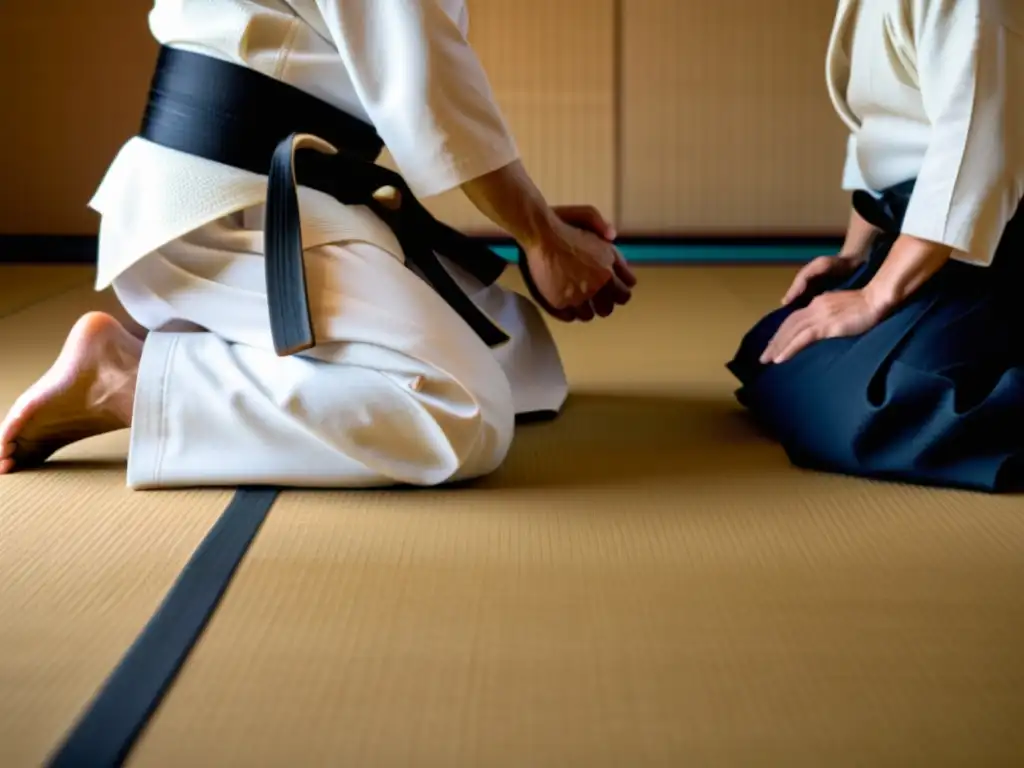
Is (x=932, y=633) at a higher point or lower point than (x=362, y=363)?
lower

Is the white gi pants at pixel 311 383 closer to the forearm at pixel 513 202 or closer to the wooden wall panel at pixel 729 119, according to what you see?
the forearm at pixel 513 202

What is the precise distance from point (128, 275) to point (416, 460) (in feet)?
1.85

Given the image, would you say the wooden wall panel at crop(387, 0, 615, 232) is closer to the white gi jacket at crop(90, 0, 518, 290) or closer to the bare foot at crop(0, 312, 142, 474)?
the white gi jacket at crop(90, 0, 518, 290)

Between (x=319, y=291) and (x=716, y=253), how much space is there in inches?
132

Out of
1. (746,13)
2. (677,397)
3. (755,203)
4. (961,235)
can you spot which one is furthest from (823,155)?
(961,235)

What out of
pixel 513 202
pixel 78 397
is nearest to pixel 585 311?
pixel 513 202

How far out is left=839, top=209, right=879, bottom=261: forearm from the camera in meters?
2.36

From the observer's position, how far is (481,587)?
1569mm

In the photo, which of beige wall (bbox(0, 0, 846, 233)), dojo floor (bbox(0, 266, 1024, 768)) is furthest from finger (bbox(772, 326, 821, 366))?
beige wall (bbox(0, 0, 846, 233))

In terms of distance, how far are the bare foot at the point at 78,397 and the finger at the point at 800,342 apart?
3.63 ft

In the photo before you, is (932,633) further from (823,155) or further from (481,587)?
(823,155)

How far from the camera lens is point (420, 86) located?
1.83 meters

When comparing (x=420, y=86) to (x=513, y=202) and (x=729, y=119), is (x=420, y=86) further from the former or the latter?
(x=729, y=119)

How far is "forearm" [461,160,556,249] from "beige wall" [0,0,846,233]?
3.07m
